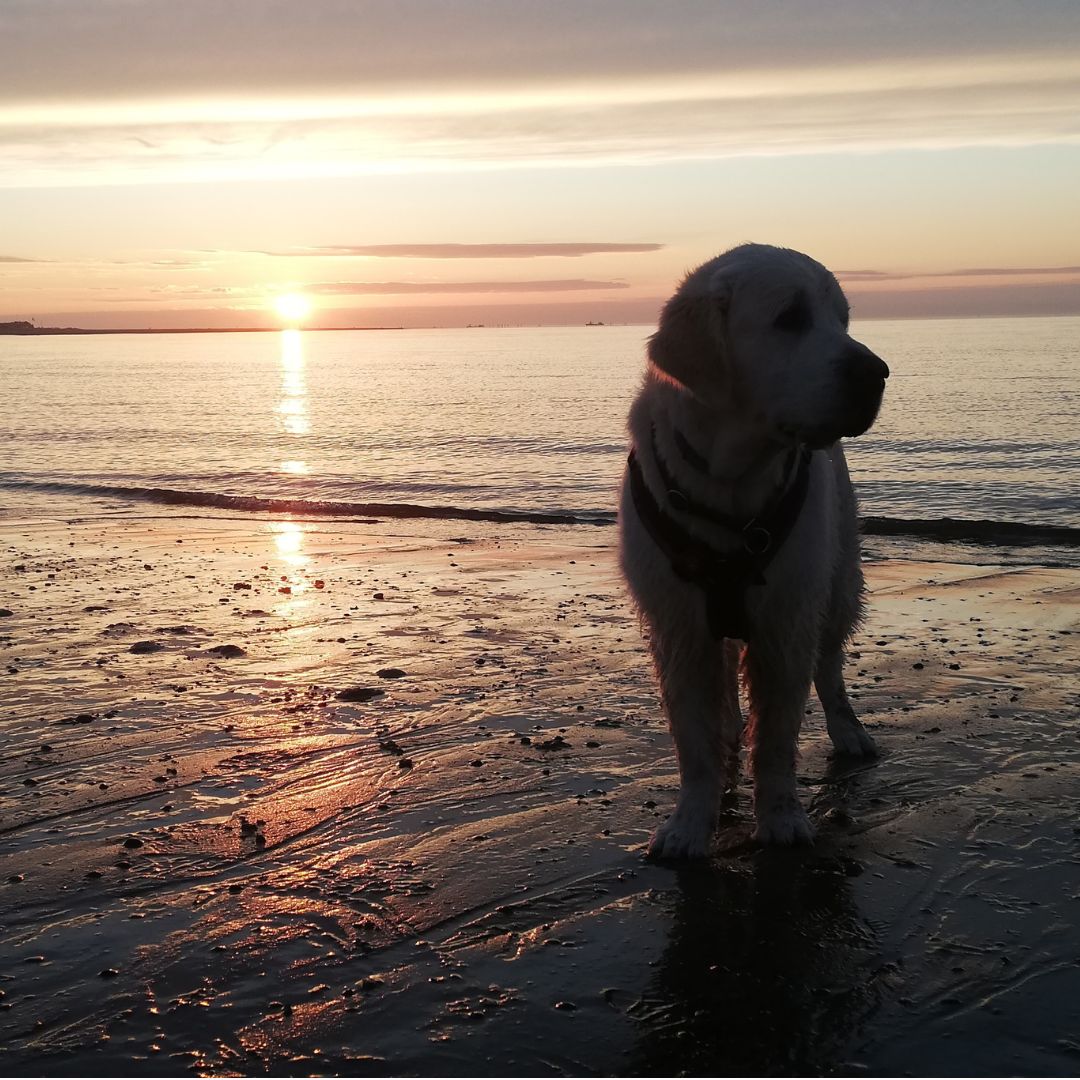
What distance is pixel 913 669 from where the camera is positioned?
22.5 feet

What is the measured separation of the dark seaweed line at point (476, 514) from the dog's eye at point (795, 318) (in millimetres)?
8647

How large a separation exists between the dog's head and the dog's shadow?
1604 millimetres

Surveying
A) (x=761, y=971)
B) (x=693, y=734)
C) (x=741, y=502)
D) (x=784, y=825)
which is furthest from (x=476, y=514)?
(x=761, y=971)

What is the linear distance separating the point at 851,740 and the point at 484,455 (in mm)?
19987

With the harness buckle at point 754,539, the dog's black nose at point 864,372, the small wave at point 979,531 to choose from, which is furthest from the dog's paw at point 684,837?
the small wave at point 979,531

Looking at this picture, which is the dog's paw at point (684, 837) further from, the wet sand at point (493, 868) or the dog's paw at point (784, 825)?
the dog's paw at point (784, 825)

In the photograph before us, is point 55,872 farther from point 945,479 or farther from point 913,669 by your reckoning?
point 945,479

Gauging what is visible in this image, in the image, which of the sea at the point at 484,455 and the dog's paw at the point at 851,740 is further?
the sea at the point at 484,455

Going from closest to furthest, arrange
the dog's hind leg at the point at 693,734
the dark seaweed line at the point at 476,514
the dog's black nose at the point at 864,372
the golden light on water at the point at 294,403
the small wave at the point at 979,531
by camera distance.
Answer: the dog's black nose at the point at 864,372 → the dog's hind leg at the point at 693,734 → the small wave at the point at 979,531 → the dark seaweed line at the point at 476,514 → the golden light on water at the point at 294,403

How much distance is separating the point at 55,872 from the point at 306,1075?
1.64m

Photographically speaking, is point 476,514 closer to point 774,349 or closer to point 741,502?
point 741,502

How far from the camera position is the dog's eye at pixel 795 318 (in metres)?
4.01

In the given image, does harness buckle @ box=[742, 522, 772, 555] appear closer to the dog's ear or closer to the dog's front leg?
the dog's front leg

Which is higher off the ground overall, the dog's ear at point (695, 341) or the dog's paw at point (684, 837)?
the dog's ear at point (695, 341)
